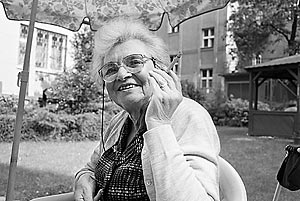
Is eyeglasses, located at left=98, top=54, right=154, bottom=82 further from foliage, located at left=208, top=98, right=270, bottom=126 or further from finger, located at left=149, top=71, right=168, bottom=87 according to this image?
foliage, located at left=208, top=98, right=270, bottom=126

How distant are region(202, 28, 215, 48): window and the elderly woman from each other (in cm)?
2359

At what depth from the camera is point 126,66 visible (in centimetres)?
177

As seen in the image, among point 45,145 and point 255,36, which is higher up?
point 255,36

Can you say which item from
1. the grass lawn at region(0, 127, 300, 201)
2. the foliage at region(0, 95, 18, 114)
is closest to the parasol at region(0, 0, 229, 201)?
the grass lawn at region(0, 127, 300, 201)

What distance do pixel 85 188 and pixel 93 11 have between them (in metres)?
1.14

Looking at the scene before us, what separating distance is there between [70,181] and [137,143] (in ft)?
13.6

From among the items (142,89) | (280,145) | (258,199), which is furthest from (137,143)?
(280,145)

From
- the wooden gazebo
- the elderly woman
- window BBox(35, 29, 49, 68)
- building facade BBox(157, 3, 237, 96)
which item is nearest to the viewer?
the elderly woman

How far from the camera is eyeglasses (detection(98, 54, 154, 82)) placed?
1.74m

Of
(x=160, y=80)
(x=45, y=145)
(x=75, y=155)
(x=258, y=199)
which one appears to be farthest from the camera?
(x=45, y=145)

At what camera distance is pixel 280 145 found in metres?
10.9

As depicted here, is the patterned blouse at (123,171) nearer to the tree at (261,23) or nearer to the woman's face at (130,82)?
the woman's face at (130,82)

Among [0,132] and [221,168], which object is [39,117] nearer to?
[0,132]

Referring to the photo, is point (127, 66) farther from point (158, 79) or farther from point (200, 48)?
point (200, 48)
